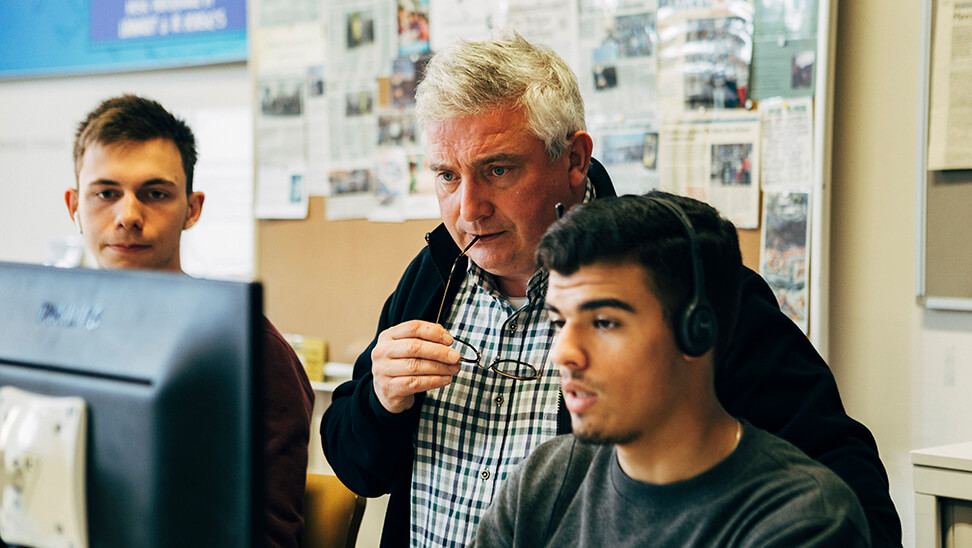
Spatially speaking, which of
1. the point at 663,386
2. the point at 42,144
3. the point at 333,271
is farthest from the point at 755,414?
the point at 42,144

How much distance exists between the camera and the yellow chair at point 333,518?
144 centimetres

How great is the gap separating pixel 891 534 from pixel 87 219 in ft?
4.44

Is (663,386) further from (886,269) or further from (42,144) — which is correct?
(42,144)

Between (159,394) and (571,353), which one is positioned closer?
(159,394)

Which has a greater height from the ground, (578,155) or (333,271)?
(578,155)

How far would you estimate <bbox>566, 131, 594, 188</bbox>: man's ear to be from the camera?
131 cm

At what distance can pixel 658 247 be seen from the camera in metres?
0.89

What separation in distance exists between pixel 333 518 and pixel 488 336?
16.4 inches

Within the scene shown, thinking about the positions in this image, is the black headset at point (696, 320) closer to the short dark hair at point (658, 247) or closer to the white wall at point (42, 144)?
the short dark hair at point (658, 247)

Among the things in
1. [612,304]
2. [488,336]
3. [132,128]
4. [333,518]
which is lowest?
[333,518]

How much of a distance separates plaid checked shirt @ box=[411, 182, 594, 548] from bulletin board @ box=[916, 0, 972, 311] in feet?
2.62

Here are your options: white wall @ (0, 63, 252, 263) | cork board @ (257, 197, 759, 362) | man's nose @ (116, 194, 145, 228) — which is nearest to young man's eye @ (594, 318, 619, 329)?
man's nose @ (116, 194, 145, 228)

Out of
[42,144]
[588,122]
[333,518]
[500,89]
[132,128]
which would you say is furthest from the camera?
[42,144]

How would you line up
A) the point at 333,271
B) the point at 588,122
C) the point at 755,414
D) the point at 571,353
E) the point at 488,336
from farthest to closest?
the point at 333,271 < the point at 588,122 < the point at 488,336 < the point at 755,414 < the point at 571,353
